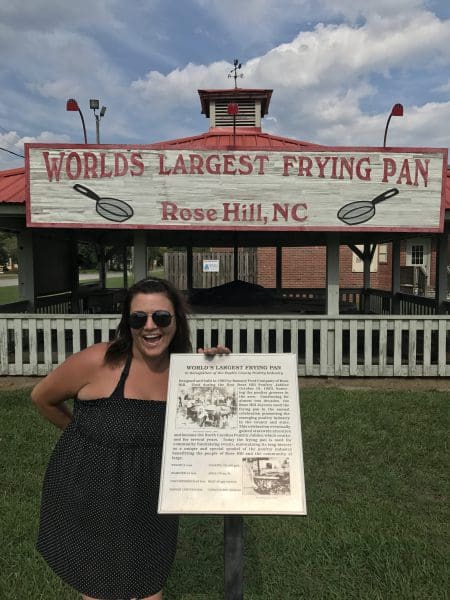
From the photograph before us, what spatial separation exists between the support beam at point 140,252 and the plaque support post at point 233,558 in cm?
579

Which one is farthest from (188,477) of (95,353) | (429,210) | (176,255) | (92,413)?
(176,255)

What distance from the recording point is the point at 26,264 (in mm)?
8844

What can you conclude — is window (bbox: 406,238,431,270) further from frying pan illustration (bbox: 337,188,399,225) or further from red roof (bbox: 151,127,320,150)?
frying pan illustration (bbox: 337,188,399,225)

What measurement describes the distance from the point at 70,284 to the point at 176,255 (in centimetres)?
1406

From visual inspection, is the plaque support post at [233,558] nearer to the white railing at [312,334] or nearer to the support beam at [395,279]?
the white railing at [312,334]

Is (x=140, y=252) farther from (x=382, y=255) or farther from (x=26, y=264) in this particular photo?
(x=382, y=255)

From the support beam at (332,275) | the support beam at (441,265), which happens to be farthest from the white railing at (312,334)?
the support beam at (441,265)

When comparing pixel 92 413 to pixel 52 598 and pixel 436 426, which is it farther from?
pixel 436 426

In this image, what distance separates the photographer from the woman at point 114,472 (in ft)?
6.29

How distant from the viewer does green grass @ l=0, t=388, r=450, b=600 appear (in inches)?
111

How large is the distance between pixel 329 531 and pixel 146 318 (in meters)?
2.30

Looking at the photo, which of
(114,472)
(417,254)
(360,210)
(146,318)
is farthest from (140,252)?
(417,254)

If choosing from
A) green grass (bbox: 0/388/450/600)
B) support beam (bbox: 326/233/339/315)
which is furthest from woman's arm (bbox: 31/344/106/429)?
support beam (bbox: 326/233/339/315)

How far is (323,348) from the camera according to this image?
7.52 meters
